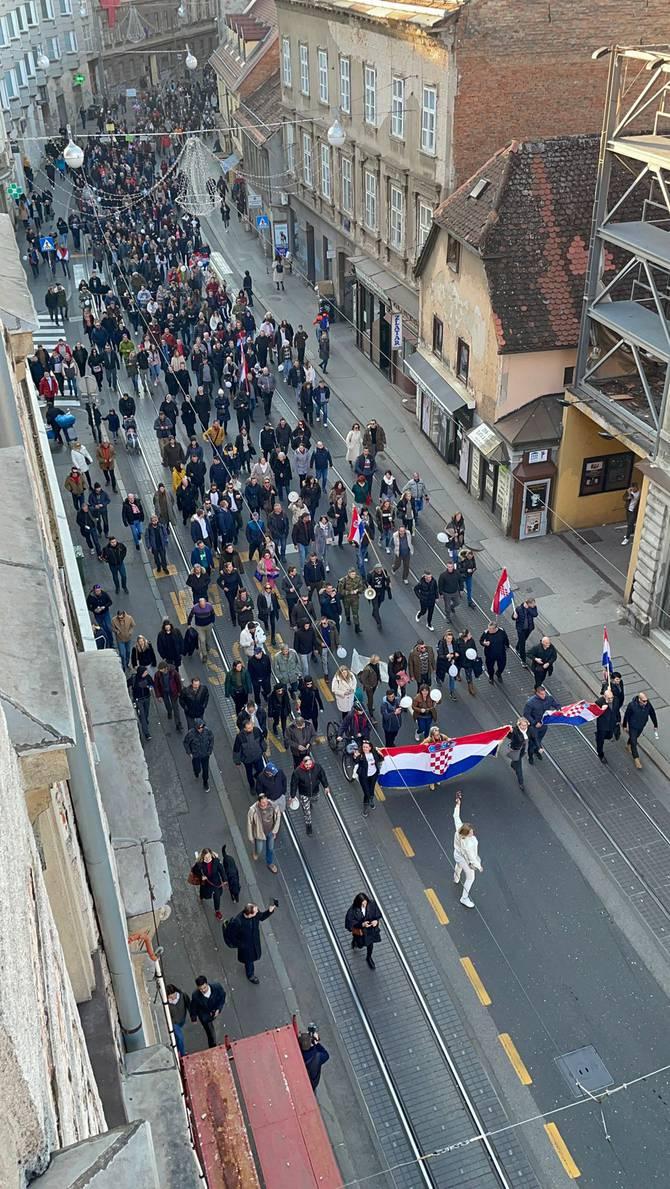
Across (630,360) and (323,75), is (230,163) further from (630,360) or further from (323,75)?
(630,360)

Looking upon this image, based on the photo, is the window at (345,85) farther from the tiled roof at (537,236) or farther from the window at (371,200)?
the tiled roof at (537,236)

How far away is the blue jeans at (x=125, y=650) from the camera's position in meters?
19.0

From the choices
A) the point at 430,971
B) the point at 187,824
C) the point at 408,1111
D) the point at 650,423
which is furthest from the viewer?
the point at 650,423

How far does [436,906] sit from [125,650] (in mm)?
7877

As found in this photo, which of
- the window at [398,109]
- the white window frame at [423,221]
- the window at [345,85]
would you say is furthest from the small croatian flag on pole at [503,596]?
the window at [345,85]

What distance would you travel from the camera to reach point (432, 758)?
1612 cm

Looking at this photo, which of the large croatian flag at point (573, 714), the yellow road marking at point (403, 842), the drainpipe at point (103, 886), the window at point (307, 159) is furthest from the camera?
the window at point (307, 159)

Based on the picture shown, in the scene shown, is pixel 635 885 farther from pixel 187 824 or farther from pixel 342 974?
pixel 187 824

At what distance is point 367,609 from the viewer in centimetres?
2183

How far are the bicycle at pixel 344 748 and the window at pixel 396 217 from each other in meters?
19.1

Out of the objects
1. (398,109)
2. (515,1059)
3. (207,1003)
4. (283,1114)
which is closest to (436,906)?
(515,1059)

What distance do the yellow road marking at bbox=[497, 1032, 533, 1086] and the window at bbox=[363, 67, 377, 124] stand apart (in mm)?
27888

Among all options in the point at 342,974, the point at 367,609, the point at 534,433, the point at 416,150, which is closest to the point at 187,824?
the point at 342,974

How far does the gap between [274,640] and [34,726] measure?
1705 centimetres
